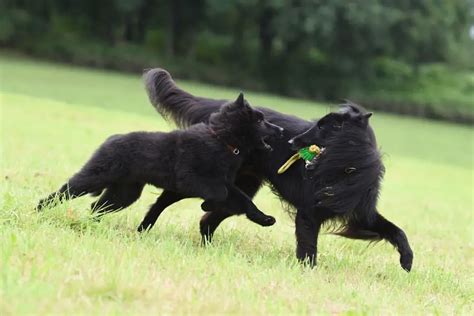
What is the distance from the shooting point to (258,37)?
48.4 meters

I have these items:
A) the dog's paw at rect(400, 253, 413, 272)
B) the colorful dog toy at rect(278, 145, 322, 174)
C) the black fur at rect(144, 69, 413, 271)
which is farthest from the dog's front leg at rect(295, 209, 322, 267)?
the dog's paw at rect(400, 253, 413, 272)

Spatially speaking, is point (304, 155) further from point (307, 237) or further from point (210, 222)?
point (210, 222)

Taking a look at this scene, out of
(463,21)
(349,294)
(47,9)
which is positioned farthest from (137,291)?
(463,21)

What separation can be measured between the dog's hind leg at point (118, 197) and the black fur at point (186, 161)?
2cm

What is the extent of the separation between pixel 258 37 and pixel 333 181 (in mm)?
43710

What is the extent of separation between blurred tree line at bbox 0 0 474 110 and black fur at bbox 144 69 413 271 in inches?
1385

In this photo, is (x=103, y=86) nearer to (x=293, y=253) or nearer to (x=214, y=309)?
(x=293, y=253)

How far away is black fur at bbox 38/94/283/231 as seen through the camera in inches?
211

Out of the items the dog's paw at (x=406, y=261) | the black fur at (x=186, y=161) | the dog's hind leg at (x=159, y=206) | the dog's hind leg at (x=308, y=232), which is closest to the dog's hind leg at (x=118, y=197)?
the black fur at (x=186, y=161)

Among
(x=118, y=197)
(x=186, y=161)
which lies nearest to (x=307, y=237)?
(x=186, y=161)

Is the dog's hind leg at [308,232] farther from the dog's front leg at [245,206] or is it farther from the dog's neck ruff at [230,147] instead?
the dog's neck ruff at [230,147]

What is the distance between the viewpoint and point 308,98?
43562 mm

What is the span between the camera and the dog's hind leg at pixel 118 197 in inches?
226

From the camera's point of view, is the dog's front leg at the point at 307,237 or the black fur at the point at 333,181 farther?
the black fur at the point at 333,181
